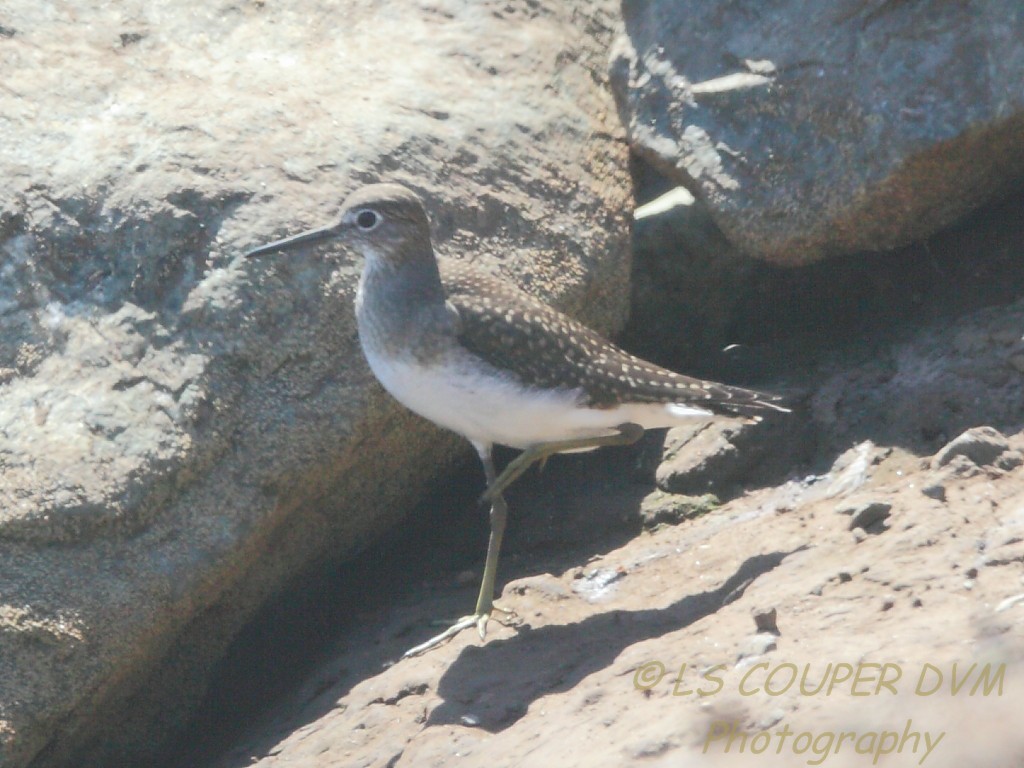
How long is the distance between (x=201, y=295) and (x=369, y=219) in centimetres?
81

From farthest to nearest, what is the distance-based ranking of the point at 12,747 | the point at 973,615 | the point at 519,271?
the point at 519,271 → the point at 12,747 → the point at 973,615

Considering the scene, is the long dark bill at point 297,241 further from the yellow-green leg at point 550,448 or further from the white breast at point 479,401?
the yellow-green leg at point 550,448

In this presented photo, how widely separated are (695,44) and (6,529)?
400 centimetres

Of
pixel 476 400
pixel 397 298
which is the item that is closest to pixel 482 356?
pixel 476 400

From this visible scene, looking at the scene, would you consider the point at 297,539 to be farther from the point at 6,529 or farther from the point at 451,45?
the point at 451,45

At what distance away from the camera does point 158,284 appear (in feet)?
19.8

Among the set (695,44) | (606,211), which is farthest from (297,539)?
(695,44)

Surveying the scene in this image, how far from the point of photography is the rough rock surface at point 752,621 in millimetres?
4195

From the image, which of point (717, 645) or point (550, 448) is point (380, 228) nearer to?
point (550, 448)

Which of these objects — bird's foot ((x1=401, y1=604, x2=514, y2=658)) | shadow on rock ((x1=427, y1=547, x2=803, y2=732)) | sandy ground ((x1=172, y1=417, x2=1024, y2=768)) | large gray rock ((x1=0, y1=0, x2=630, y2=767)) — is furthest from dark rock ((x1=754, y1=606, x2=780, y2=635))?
large gray rock ((x1=0, y1=0, x2=630, y2=767))

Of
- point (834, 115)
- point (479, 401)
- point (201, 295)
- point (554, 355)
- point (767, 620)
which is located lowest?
point (767, 620)

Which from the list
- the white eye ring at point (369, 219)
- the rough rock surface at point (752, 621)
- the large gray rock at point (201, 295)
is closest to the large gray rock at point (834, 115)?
the large gray rock at point (201, 295)

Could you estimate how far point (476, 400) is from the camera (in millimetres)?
5680

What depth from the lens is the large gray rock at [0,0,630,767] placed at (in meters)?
5.66
